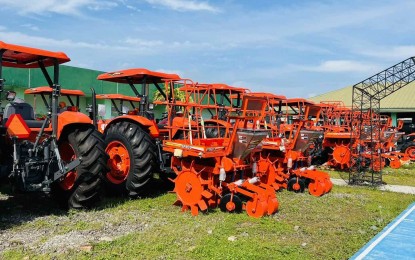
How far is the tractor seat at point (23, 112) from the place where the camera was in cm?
658

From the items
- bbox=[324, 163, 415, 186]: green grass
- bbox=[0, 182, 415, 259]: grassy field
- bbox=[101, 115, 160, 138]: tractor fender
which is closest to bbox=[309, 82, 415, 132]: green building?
Result: bbox=[324, 163, 415, 186]: green grass

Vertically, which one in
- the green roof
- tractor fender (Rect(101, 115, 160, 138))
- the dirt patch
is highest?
the green roof

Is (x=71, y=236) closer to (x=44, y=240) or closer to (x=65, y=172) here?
(x=44, y=240)

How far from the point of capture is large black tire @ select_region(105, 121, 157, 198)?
716cm

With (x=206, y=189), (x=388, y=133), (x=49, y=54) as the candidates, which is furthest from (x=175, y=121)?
(x=388, y=133)

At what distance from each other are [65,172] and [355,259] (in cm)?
394

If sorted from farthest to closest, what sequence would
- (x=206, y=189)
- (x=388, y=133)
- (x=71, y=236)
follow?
1. (x=388, y=133)
2. (x=206, y=189)
3. (x=71, y=236)

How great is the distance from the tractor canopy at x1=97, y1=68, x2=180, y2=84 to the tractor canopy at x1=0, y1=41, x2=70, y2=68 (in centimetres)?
175

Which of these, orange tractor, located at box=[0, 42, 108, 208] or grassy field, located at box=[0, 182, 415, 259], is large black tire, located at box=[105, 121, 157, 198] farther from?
orange tractor, located at box=[0, 42, 108, 208]

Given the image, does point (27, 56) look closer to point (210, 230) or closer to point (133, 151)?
point (133, 151)

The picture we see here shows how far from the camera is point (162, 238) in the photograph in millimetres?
5105

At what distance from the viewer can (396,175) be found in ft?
43.4

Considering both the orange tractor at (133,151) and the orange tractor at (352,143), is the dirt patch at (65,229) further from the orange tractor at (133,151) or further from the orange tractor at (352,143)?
the orange tractor at (352,143)

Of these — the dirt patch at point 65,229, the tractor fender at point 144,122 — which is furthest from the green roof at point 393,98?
the dirt patch at point 65,229
